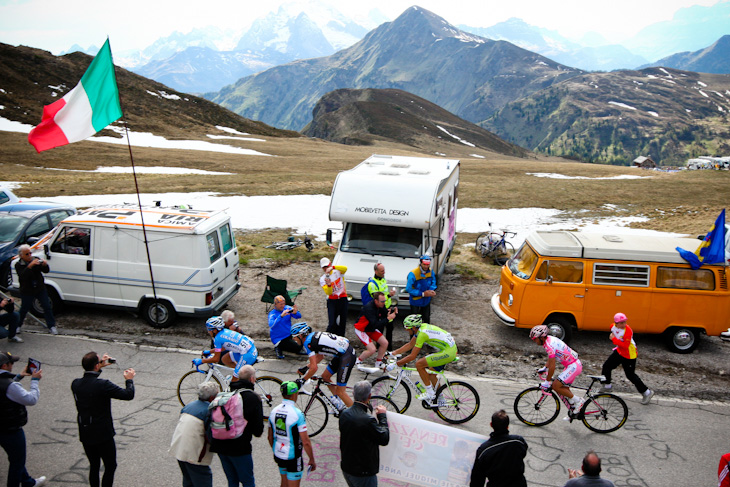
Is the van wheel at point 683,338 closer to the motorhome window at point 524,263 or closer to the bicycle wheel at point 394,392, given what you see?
the motorhome window at point 524,263

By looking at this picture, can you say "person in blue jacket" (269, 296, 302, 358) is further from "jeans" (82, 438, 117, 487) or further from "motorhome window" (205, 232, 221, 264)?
"jeans" (82, 438, 117, 487)

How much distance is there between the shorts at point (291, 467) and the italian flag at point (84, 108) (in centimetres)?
819

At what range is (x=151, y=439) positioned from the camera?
7738mm

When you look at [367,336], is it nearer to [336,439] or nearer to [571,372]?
[336,439]

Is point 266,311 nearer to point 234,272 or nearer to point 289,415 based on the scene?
point 234,272

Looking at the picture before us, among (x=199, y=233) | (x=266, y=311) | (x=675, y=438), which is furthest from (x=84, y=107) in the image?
(x=675, y=438)

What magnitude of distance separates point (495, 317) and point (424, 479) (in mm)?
7583

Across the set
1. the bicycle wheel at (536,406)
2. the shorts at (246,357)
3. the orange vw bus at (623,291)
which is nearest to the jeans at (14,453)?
the shorts at (246,357)

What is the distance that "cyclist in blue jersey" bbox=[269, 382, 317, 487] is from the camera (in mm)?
5660

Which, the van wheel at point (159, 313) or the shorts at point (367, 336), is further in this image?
the van wheel at point (159, 313)

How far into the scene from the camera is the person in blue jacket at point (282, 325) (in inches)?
364

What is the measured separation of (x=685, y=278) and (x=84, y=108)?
1368cm

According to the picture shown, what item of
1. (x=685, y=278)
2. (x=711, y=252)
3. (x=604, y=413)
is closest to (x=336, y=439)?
(x=604, y=413)

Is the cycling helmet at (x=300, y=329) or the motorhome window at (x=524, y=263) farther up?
the motorhome window at (x=524, y=263)
